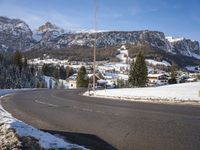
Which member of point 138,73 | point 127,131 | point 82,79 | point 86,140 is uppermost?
point 138,73

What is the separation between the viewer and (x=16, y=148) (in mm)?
7969

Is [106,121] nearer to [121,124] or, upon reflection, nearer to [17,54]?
[121,124]

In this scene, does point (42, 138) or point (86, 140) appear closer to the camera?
point (42, 138)

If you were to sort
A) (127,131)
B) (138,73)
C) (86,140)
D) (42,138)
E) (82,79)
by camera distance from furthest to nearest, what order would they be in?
(82,79) → (138,73) → (127,131) → (86,140) → (42,138)

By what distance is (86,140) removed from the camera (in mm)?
10172

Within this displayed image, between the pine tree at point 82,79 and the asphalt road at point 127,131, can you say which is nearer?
the asphalt road at point 127,131

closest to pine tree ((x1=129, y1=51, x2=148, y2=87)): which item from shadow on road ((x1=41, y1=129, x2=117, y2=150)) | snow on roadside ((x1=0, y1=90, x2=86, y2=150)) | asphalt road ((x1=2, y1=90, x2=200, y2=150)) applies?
asphalt road ((x1=2, y1=90, x2=200, y2=150))

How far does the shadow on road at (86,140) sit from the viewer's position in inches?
366

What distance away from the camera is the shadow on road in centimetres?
930

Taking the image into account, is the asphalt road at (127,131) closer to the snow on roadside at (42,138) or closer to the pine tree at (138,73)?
the snow on roadside at (42,138)

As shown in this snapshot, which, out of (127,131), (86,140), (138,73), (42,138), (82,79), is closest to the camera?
(42,138)

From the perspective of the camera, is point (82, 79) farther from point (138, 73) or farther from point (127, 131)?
point (127, 131)

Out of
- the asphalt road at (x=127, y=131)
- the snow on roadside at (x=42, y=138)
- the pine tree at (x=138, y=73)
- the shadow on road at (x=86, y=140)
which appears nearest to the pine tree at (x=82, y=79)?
the pine tree at (x=138, y=73)

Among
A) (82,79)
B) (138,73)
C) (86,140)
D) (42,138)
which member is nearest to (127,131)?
(86,140)
